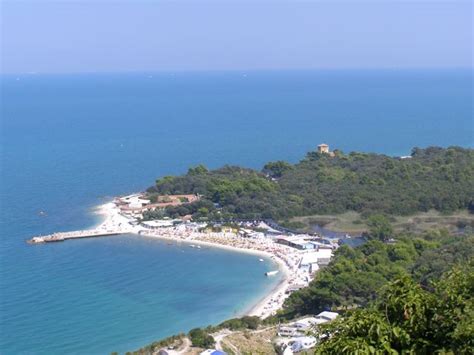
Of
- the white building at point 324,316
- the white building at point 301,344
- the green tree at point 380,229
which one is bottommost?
the green tree at point 380,229

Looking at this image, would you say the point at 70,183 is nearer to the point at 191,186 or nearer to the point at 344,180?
the point at 191,186

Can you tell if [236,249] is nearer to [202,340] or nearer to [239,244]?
[239,244]

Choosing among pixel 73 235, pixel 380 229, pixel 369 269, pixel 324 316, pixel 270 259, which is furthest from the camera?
pixel 73 235

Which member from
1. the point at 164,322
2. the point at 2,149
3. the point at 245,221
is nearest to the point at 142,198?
the point at 245,221

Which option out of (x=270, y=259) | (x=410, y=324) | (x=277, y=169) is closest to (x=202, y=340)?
(x=270, y=259)

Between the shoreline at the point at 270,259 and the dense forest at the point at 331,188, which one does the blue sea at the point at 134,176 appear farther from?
the dense forest at the point at 331,188

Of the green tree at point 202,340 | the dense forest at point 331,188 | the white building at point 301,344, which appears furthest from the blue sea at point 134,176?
the white building at point 301,344

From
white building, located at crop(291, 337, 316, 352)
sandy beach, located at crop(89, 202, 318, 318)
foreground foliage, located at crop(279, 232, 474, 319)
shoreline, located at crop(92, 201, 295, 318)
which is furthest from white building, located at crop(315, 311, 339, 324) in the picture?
sandy beach, located at crop(89, 202, 318, 318)
